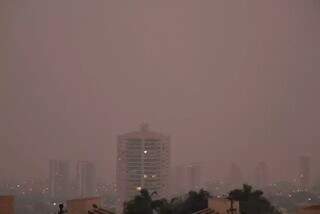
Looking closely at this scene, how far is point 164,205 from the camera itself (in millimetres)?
4152

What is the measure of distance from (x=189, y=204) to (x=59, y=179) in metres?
6.44

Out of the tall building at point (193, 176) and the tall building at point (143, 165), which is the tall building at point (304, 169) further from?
the tall building at point (143, 165)

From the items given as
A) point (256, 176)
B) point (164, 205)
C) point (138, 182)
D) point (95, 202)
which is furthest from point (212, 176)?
point (95, 202)

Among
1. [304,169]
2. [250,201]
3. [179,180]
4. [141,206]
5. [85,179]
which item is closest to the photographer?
[141,206]

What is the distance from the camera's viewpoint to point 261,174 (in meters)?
11.6

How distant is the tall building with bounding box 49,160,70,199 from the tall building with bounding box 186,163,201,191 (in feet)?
7.11

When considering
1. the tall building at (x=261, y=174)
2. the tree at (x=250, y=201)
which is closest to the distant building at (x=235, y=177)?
the tall building at (x=261, y=174)

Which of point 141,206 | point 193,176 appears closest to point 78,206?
point 141,206

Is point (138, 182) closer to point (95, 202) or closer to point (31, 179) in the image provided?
point (31, 179)

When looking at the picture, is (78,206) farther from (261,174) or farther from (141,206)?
(261,174)

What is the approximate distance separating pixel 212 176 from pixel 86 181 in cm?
252

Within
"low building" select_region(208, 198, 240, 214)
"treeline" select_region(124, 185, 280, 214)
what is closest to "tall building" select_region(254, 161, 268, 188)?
"treeline" select_region(124, 185, 280, 214)

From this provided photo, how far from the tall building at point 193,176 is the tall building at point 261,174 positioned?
112 cm

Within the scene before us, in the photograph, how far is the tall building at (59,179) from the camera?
10.1 metres
